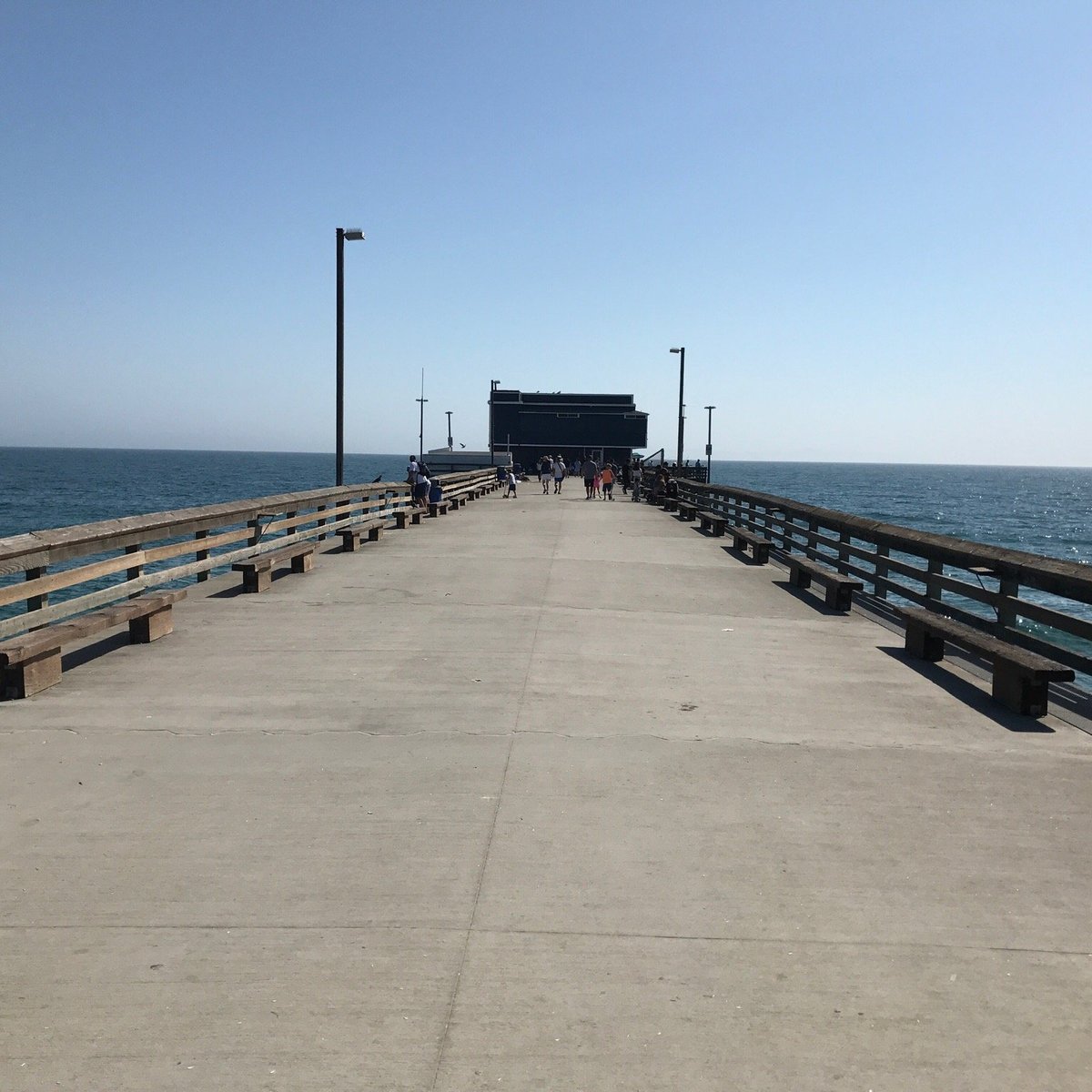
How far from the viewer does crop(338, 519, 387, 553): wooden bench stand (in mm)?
17719

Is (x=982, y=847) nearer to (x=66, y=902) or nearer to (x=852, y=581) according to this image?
(x=66, y=902)

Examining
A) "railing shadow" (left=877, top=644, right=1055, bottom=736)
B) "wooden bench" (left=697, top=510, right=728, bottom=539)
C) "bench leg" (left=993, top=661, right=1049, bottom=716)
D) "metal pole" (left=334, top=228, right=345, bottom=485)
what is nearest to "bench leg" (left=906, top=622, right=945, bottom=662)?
"railing shadow" (left=877, top=644, right=1055, bottom=736)

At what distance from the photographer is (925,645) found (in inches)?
365

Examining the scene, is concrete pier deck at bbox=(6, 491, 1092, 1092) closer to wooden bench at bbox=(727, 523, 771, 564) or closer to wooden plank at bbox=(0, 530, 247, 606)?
wooden plank at bbox=(0, 530, 247, 606)

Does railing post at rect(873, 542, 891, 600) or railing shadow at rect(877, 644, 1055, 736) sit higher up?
railing post at rect(873, 542, 891, 600)

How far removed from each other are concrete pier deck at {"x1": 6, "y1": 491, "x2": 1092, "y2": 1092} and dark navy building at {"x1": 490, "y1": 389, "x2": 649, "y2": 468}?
86.4 meters

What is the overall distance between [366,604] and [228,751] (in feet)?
18.9

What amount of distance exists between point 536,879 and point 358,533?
46.5ft

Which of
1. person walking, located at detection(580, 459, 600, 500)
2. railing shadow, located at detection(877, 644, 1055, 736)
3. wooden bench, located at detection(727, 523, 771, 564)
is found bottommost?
railing shadow, located at detection(877, 644, 1055, 736)

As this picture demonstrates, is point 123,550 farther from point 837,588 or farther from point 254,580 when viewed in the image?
point 837,588

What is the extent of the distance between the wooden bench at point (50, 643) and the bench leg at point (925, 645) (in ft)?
22.4

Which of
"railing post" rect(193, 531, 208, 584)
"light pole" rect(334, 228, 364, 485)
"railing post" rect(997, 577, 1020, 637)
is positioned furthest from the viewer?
"light pole" rect(334, 228, 364, 485)

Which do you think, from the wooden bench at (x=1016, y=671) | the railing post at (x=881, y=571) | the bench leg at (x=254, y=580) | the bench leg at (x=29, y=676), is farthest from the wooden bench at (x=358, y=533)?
the wooden bench at (x=1016, y=671)

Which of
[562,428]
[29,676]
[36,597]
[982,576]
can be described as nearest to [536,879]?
[29,676]
